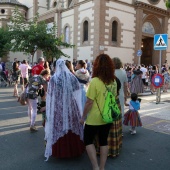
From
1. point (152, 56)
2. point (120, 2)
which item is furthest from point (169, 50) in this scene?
point (120, 2)

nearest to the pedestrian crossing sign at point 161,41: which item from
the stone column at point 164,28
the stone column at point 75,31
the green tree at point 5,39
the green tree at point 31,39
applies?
the green tree at point 31,39

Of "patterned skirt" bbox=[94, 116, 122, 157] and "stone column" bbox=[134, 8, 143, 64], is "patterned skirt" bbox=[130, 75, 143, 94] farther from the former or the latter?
"stone column" bbox=[134, 8, 143, 64]

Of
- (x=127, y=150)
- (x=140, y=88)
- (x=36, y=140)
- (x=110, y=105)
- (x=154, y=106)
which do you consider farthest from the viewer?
(x=140, y=88)

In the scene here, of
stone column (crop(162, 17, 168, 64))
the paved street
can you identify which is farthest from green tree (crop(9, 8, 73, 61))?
stone column (crop(162, 17, 168, 64))

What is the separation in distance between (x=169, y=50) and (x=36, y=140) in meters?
25.7

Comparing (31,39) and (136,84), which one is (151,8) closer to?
(31,39)

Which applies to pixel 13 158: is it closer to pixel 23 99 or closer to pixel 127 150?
pixel 23 99

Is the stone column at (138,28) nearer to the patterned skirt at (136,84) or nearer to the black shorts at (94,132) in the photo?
the patterned skirt at (136,84)

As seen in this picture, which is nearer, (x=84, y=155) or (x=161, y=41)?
(x=84, y=155)

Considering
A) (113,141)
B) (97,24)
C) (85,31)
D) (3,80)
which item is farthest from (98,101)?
(85,31)

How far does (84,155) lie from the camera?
4.68 meters

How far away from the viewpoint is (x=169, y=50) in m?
28.1

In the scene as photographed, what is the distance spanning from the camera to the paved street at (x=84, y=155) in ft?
13.9

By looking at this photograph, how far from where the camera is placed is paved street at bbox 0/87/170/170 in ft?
13.9
